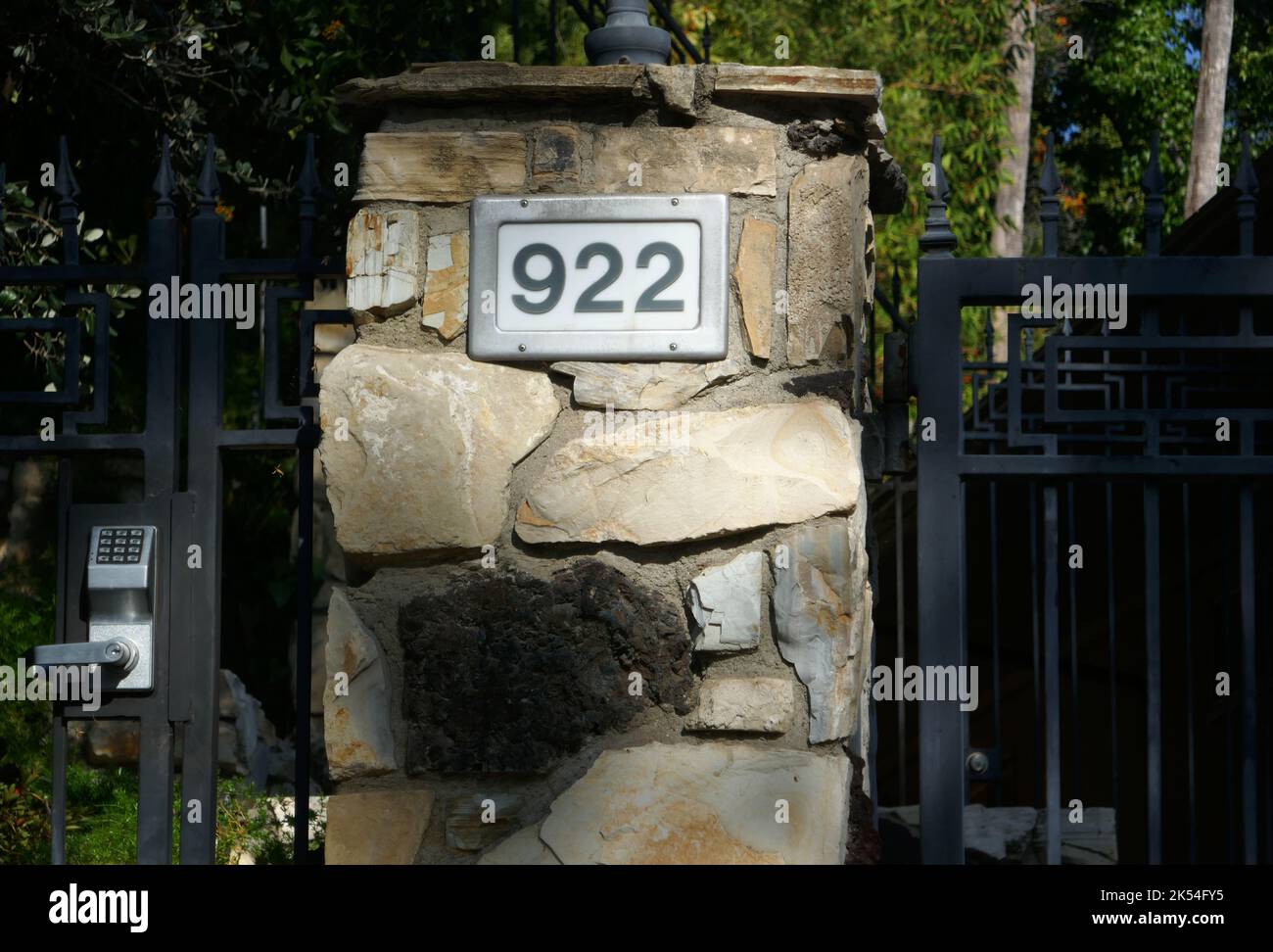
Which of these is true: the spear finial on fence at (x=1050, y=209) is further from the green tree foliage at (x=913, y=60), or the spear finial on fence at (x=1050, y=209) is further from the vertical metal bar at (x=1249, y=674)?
the green tree foliage at (x=913, y=60)

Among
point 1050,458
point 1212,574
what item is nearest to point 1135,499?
point 1212,574

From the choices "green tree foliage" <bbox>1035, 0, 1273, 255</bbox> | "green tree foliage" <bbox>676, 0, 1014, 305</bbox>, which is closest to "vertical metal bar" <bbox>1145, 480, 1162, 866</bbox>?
"green tree foliage" <bbox>676, 0, 1014, 305</bbox>

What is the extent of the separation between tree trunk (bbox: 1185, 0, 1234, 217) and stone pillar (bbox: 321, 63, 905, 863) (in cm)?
980

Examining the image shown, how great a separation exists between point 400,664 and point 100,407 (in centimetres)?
80

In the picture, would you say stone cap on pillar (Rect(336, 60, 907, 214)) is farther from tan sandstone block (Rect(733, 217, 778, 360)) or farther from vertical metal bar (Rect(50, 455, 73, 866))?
vertical metal bar (Rect(50, 455, 73, 866))

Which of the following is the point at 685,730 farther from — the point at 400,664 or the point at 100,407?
the point at 100,407

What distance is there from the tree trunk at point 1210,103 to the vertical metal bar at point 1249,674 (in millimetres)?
9352

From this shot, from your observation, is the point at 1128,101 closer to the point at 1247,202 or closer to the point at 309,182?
the point at 1247,202

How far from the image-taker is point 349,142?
5254 mm

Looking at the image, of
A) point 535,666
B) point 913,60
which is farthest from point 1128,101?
point 535,666

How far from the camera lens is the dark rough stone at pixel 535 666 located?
2373 mm

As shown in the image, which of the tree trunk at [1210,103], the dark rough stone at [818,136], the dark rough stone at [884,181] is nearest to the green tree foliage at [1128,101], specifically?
the tree trunk at [1210,103]

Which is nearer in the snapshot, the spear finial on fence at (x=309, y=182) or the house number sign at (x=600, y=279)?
the house number sign at (x=600, y=279)

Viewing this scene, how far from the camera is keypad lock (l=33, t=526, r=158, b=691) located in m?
2.65
